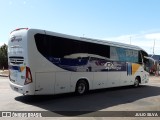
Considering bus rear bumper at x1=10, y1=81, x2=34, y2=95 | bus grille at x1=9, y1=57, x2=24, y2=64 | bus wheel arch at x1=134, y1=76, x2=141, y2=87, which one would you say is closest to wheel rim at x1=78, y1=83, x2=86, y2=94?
bus rear bumper at x1=10, y1=81, x2=34, y2=95

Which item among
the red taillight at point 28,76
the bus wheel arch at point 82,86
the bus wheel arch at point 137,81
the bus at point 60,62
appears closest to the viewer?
the red taillight at point 28,76

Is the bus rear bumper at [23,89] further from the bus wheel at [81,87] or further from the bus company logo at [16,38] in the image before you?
the bus wheel at [81,87]

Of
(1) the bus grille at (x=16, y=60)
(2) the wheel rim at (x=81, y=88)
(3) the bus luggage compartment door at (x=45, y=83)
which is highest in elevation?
(1) the bus grille at (x=16, y=60)

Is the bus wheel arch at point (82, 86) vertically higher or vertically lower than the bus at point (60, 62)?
lower

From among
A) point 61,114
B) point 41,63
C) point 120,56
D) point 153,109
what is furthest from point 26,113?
point 120,56

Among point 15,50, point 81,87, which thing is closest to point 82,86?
point 81,87

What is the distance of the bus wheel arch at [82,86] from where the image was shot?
44.2 ft

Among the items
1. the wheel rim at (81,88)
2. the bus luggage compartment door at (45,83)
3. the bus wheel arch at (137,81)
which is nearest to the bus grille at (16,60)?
the bus luggage compartment door at (45,83)

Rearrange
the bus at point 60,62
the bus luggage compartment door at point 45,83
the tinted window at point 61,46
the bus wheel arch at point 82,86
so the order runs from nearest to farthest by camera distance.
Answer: the bus at point 60,62 < the bus luggage compartment door at point 45,83 < the tinted window at point 61,46 < the bus wheel arch at point 82,86

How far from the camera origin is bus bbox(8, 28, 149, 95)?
10898 millimetres

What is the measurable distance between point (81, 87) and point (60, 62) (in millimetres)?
2275

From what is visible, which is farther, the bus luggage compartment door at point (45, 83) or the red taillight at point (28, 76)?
the bus luggage compartment door at point (45, 83)

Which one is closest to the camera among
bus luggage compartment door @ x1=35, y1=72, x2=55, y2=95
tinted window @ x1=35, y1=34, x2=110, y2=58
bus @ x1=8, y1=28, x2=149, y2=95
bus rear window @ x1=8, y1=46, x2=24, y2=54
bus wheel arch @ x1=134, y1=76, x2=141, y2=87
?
bus @ x1=8, y1=28, x2=149, y2=95

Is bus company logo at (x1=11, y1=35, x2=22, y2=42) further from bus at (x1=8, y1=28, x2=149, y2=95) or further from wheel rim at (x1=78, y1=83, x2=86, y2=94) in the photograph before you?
wheel rim at (x1=78, y1=83, x2=86, y2=94)
